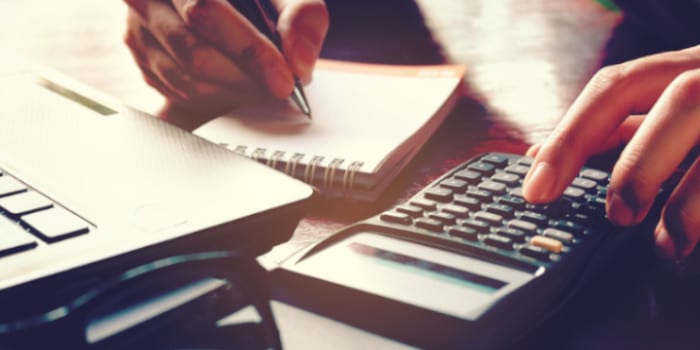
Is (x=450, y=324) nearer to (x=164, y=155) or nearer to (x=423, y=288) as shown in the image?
(x=423, y=288)

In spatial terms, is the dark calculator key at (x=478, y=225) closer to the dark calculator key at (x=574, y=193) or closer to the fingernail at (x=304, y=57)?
the dark calculator key at (x=574, y=193)

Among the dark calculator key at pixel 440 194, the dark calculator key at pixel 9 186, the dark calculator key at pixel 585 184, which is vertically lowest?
the dark calculator key at pixel 585 184

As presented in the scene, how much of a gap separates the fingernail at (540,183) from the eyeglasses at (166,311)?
0.19 metres

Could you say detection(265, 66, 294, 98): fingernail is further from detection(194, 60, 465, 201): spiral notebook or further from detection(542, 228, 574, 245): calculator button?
detection(542, 228, 574, 245): calculator button

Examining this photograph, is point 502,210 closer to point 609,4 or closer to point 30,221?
point 30,221

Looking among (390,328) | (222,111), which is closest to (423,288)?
(390,328)

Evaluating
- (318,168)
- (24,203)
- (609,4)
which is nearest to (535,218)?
(318,168)

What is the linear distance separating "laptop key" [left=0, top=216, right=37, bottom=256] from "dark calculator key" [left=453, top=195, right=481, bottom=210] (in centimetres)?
22

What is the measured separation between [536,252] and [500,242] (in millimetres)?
19

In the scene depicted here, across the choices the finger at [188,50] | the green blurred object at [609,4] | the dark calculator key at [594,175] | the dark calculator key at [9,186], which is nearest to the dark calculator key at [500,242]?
the dark calculator key at [594,175]

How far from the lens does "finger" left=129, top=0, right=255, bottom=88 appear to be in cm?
64

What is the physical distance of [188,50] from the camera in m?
0.65

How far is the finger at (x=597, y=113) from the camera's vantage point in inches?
16.5

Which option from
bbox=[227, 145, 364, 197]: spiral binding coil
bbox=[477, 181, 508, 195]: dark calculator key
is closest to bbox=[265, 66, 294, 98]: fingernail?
bbox=[227, 145, 364, 197]: spiral binding coil
